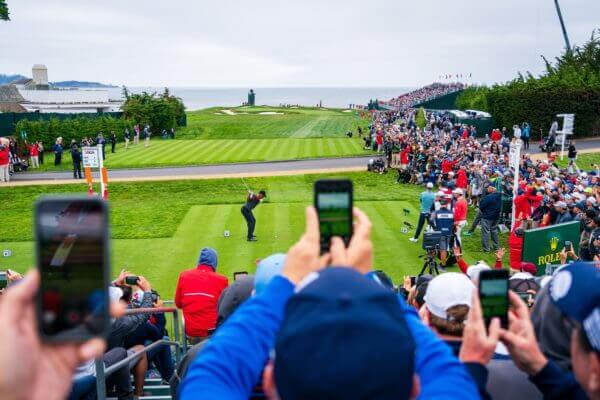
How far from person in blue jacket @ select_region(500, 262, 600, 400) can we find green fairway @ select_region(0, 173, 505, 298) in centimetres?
1160

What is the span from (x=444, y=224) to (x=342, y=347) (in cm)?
1350

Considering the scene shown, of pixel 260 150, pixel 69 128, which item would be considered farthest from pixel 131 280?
pixel 69 128

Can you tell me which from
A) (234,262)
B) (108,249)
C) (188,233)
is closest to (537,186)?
(234,262)

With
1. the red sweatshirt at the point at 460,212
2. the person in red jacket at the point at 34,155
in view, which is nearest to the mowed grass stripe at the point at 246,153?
the person in red jacket at the point at 34,155

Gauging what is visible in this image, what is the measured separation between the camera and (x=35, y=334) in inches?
58.0

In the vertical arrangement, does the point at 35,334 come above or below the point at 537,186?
above

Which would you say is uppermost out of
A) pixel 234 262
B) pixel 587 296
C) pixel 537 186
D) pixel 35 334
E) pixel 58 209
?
Answer: pixel 58 209

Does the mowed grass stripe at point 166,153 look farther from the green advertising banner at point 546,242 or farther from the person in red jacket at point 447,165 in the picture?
the green advertising banner at point 546,242

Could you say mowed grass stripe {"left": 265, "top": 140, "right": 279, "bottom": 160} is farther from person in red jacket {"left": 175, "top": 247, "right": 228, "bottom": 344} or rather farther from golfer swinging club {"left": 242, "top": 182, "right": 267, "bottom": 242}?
person in red jacket {"left": 175, "top": 247, "right": 228, "bottom": 344}

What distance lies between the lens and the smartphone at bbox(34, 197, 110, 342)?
149 cm

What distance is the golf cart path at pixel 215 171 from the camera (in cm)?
2942

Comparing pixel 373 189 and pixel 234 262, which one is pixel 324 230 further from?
pixel 373 189

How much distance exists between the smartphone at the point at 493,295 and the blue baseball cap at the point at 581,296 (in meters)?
0.28

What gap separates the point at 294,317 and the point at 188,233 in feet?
57.0
